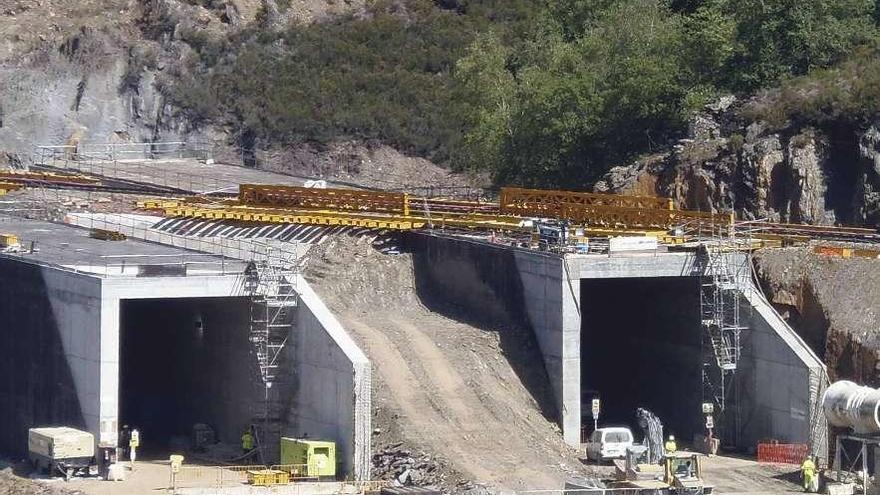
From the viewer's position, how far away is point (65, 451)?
184 ft

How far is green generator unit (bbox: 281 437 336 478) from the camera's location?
5606cm

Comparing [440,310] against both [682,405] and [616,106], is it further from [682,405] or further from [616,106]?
[616,106]

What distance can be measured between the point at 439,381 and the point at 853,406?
37.3 ft

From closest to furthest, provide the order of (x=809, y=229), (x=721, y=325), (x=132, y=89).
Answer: (x=721, y=325) < (x=809, y=229) < (x=132, y=89)

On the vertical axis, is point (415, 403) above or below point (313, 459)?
above

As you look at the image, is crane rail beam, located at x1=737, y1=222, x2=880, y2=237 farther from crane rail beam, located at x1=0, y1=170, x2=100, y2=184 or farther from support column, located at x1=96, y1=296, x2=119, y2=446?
crane rail beam, located at x1=0, y1=170, x2=100, y2=184

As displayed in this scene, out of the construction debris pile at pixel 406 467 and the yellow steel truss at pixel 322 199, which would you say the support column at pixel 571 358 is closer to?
the construction debris pile at pixel 406 467

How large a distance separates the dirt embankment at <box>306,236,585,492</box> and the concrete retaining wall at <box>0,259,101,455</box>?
25.3 ft

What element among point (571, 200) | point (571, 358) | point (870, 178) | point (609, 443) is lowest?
point (609, 443)

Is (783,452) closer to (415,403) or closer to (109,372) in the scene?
(415,403)

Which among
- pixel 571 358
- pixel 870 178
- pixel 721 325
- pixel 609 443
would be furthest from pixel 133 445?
pixel 870 178

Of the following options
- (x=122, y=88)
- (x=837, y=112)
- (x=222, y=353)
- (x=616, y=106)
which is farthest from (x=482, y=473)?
(x=122, y=88)

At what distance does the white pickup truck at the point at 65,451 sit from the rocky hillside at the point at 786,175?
24.4m

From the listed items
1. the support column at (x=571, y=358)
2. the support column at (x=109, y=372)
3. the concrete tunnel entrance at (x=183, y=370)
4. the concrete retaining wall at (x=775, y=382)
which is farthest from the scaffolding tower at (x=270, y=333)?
the concrete retaining wall at (x=775, y=382)
